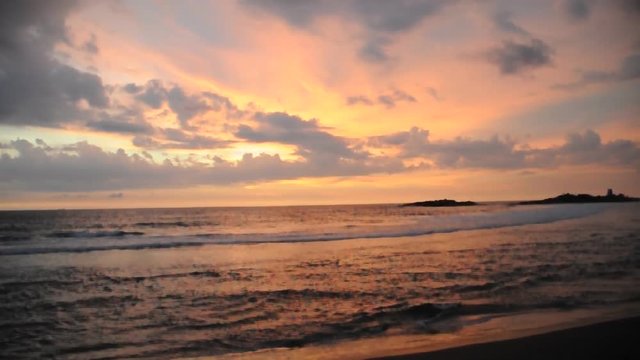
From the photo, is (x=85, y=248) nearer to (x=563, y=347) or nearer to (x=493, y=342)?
(x=493, y=342)

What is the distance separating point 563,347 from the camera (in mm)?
7047

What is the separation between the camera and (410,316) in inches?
416

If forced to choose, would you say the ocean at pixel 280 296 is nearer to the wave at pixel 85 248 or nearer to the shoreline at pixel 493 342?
the shoreline at pixel 493 342

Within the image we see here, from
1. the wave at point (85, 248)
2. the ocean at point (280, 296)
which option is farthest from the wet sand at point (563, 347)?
the wave at point (85, 248)

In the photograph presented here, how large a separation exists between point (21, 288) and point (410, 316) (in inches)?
500

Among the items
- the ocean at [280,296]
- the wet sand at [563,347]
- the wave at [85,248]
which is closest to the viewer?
the wet sand at [563,347]

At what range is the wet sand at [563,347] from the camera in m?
6.66

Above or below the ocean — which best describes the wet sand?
above

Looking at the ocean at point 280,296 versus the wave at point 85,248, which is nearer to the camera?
the ocean at point 280,296

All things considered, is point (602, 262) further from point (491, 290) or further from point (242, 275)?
point (242, 275)

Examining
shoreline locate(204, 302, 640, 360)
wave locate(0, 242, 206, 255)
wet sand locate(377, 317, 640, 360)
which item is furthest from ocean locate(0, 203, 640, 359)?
wave locate(0, 242, 206, 255)

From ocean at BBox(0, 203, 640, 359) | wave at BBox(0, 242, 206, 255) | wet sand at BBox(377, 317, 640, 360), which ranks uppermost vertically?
wet sand at BBox(377, 317, 640, 360)

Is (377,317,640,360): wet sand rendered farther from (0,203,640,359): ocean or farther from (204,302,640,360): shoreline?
(0,203,640,359): ocean

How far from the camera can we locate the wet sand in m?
6.66
